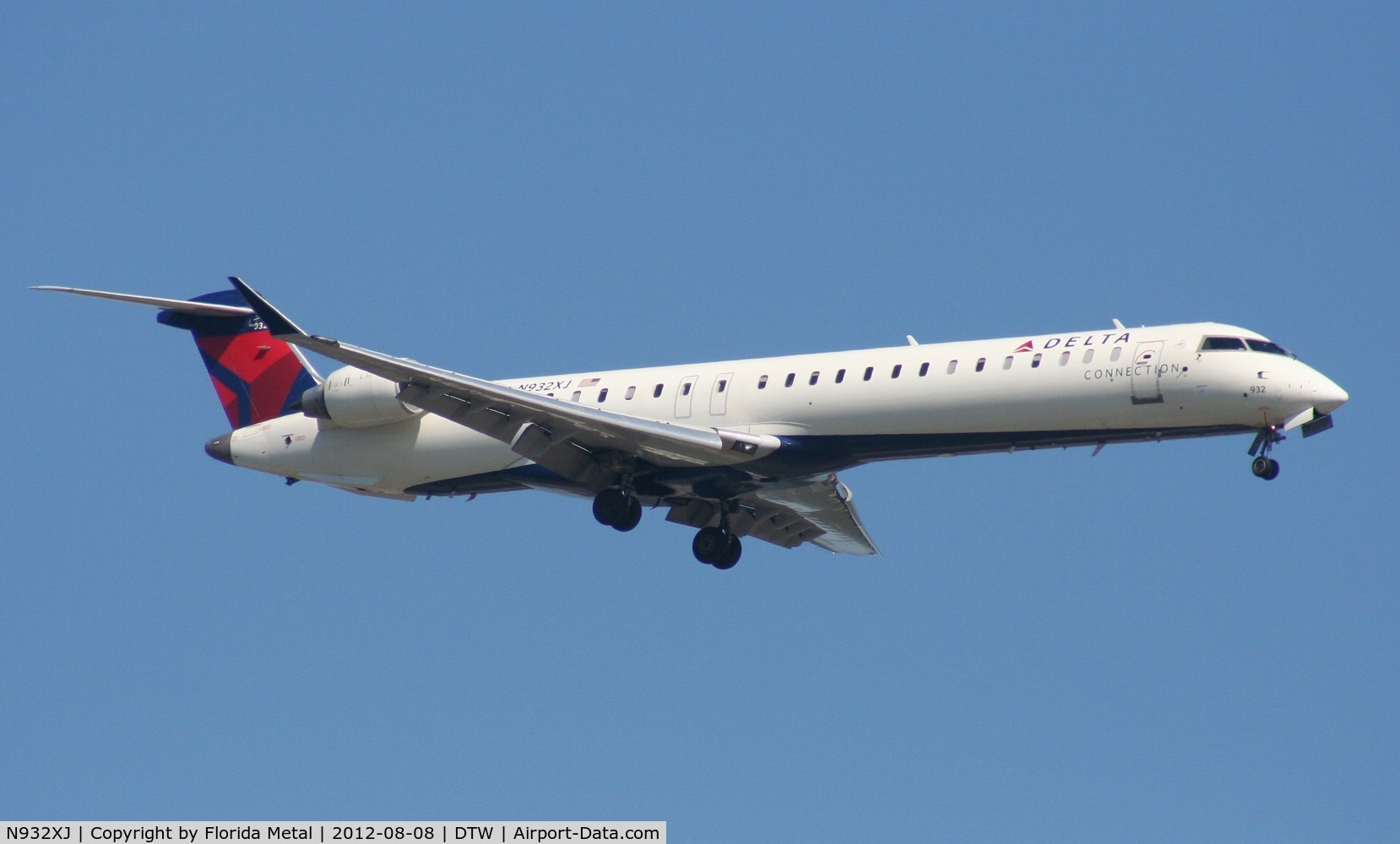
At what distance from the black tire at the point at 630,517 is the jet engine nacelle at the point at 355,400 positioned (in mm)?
3535

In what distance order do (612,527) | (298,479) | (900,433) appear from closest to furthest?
(900,433) → (612,527) → (298,479)

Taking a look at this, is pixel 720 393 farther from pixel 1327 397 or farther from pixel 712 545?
pixel 1327 397

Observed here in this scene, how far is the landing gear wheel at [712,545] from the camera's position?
1093 inches

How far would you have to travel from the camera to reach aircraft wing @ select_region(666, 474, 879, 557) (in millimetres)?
27656

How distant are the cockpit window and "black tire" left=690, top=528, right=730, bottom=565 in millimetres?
8589

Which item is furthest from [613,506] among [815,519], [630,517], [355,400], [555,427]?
[815,519]

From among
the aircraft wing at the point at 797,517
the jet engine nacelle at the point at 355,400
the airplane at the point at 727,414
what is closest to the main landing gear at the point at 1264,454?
the airplane at the point at 727,414

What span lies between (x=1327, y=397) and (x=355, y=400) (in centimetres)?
1348

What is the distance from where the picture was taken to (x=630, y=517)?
1011 inches

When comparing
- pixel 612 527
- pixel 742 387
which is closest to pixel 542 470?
pixel 612 527

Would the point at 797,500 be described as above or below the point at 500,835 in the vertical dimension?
above

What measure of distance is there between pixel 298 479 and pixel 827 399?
28.7 ft

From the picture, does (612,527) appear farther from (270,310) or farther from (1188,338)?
(1188,338)

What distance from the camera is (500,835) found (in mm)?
19750
